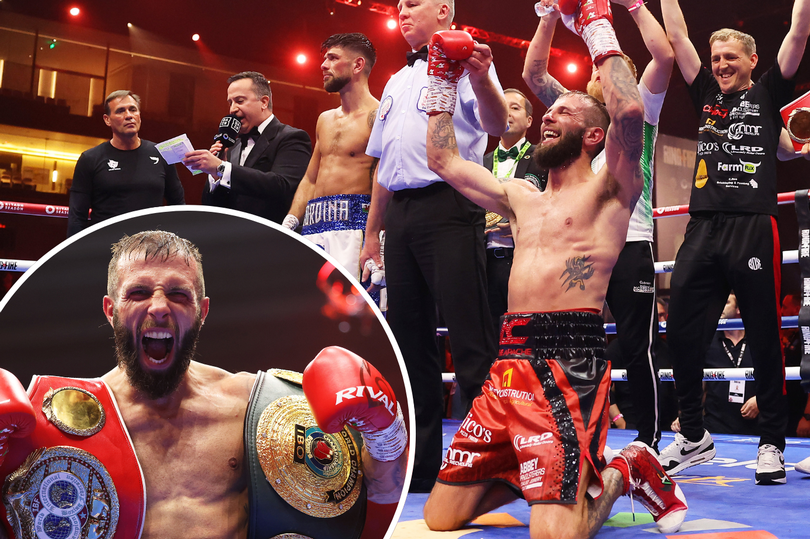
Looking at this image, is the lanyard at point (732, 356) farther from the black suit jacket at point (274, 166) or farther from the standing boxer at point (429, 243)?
the black suit jacket at point (274, 166)

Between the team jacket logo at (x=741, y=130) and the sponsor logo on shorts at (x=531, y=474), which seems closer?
the sponsor logo on shorts at (x=531, y=474)

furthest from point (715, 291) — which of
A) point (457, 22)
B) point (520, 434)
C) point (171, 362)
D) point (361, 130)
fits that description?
point (457, 22)

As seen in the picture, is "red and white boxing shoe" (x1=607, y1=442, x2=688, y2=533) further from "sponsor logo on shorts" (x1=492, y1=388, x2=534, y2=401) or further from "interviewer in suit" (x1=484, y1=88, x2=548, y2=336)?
"interviewer in suit" (x1=484, y1=88, x2=548, y2=336)

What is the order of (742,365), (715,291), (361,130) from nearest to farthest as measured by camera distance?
(715,291) → (361,130) → (742,365)

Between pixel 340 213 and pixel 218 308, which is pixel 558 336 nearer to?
pixel 218 308

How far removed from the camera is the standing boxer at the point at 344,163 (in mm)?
2541

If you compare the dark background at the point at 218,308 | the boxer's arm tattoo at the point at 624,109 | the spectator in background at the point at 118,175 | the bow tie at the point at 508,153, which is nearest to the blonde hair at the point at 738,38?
the boxer's arm tattoo at the point at 624,109

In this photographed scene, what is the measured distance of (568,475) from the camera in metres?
1.54

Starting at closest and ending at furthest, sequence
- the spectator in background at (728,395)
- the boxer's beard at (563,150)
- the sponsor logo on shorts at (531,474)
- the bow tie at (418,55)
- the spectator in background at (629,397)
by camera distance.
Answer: the sponsor logo on shorts at (531,474), the boxer's beard at (563,150), the bow tie at (418,55), the spectator in background at (728,395), the spectator in background at (629,397)

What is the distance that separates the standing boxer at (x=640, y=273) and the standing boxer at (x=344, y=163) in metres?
0.66

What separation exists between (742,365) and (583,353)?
262 centimetres

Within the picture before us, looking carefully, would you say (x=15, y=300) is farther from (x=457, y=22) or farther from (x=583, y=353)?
(x=457, y=22)

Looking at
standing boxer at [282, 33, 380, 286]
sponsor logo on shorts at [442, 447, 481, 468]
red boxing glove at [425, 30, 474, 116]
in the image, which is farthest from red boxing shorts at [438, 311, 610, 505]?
standing boxer at [282, 33, 380, 286]

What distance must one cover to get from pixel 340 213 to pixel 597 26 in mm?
1201
